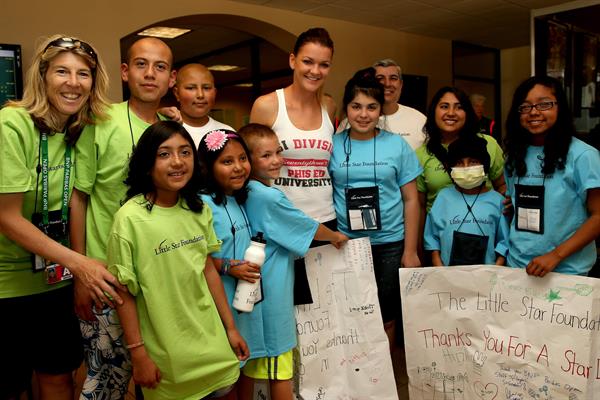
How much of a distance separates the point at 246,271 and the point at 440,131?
141 cm

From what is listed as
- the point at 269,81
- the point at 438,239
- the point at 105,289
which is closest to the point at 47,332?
the point at 105,289

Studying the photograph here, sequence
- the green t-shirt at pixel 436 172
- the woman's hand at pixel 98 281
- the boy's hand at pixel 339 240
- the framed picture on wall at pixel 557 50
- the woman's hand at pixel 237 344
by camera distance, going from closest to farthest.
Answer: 1. the woman's hand at pixel 98 281
2. the woman's hand at pixel 237 344
3. the boy's hand at pixel 339 240
4. the green t-shirt at pixel 436 172
5. the framed picture on wall at pixel 557 50

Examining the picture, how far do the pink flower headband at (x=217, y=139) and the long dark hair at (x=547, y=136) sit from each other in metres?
1.22

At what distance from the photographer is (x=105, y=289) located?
1511 mm

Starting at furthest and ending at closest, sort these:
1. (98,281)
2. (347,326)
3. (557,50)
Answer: (557,50) → (347,326) → (98,281)

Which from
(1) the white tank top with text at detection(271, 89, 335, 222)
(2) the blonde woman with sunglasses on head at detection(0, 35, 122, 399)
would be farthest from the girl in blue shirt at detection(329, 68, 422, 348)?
(2) the blonde woman with sunglasses on head at detection(0, 35, 122, 399)

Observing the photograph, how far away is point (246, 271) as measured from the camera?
5.90ft

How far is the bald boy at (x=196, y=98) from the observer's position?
233cm

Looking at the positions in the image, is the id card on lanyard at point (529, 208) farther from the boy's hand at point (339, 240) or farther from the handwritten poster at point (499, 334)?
the boy's hand at point (339, 240)

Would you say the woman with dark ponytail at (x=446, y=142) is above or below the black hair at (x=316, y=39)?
below

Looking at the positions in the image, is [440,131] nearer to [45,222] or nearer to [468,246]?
[468,246]

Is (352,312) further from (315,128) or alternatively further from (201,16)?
(201,16)

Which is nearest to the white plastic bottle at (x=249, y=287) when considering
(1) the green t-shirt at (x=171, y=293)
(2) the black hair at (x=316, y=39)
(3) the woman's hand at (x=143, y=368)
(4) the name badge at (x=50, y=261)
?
(1) the green t-shirt at (x=171, y=293)

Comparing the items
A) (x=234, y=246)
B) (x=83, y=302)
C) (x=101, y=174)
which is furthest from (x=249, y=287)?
(x=101, y=174)
